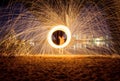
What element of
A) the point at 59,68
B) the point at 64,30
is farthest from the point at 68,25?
the point at 59,68

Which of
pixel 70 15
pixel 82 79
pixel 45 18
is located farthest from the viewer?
pixel 45 18

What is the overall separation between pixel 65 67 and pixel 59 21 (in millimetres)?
4513

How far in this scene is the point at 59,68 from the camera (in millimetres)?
9648

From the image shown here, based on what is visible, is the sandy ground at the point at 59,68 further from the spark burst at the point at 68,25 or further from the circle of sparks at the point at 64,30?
the spark burst at the point at 68,25

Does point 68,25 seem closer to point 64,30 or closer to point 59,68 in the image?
point 64,30

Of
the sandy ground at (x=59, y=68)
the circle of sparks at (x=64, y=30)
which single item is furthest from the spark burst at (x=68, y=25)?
the sandy ground at (x=59, y=68)

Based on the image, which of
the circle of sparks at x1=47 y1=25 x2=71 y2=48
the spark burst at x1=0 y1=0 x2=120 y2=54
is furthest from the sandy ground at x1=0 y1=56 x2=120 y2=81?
the spark burst at x1=0 y1=0 x2=120 y2=54

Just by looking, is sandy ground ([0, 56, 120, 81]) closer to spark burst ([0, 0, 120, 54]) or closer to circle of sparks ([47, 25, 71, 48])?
circle of sparks ([47, 25, 71, 48])

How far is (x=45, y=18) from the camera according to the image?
1523cm

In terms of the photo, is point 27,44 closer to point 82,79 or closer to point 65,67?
point 65,67

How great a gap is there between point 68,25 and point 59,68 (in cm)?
445

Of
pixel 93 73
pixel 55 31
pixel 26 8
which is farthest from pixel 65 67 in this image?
pixel 26 8

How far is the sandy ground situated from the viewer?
328 inches

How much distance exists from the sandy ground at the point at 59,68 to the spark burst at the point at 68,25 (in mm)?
2198
